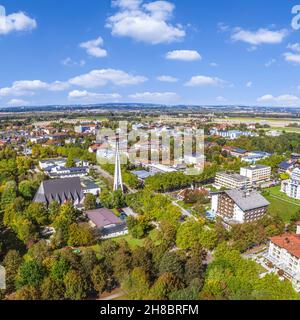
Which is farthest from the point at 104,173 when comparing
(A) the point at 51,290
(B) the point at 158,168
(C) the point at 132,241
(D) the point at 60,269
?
(A) the point at 51,290

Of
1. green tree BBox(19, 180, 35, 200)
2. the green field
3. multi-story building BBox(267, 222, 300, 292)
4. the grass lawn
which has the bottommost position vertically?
the green field

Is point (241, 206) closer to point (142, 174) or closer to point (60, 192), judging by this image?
point (142, 174)

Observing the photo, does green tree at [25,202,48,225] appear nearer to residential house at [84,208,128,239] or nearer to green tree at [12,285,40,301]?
residential house at [84,208,128,239]

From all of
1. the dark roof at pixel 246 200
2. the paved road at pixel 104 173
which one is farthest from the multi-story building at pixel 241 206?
the paved road at pixel 104 173

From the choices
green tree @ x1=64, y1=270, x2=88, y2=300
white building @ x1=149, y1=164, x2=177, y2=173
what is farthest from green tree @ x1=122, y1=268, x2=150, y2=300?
white building @ x1=149, y1=164, x2=177, y2=173

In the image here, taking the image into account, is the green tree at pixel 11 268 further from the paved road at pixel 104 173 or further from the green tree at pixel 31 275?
the paved road at pixel 104 173
